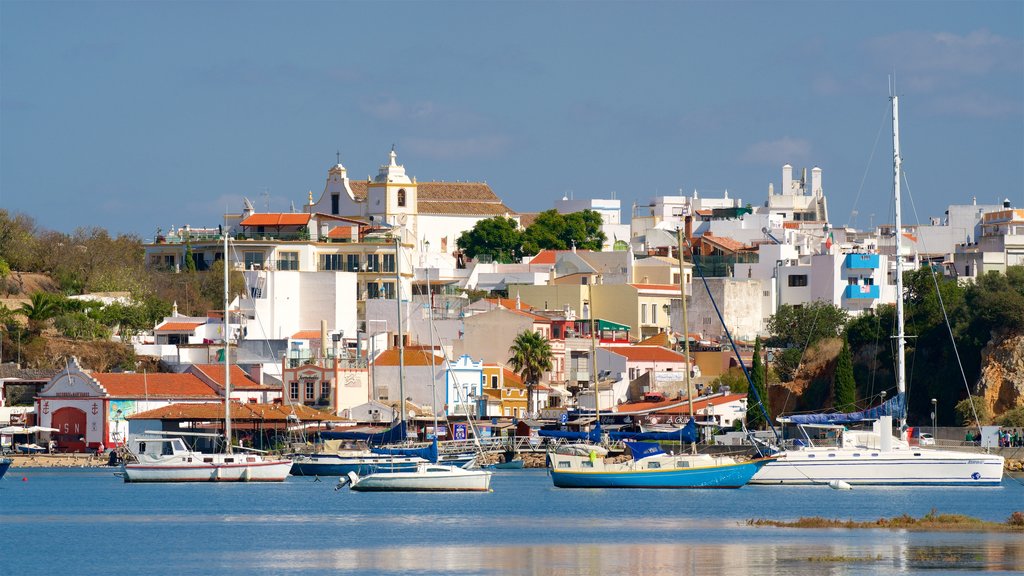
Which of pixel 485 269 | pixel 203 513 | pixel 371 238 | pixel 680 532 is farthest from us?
pixel 485 269

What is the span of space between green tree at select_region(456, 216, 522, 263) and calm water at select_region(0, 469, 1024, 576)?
68.8m

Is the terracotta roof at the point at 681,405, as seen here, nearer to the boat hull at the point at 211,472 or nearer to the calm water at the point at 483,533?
the calm water at the point at 483,533

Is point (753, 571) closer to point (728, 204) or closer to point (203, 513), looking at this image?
point (203, 513)

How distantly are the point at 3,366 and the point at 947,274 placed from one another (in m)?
59.1

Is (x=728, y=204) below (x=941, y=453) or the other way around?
the other way around

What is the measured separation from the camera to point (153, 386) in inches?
3666

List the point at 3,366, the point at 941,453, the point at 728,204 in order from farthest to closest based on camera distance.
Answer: the point at 728,204 < the point at 3,366 < the point at 941,453

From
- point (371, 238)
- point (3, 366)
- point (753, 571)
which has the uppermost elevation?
point (371, 238)

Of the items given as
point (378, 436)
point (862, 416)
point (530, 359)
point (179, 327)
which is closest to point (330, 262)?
point (179, 327)

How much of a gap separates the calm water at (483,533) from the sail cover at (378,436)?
6.98 meters

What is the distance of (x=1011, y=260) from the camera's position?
126 meters

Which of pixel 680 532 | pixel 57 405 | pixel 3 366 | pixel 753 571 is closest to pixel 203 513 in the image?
pixel 680 532

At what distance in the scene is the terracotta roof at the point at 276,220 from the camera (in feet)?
404

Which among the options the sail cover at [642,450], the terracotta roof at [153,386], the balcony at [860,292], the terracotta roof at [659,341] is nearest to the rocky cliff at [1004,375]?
the sail cover at [642,450]
